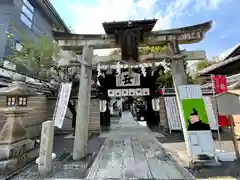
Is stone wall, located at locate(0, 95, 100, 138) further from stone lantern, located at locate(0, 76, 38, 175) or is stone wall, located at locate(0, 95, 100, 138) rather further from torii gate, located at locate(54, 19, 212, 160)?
torii gate, located at locate(54, 19, 212, 160)

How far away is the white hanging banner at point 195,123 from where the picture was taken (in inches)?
157

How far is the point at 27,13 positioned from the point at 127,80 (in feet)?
34.1

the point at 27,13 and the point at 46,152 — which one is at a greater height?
the point at 27,13

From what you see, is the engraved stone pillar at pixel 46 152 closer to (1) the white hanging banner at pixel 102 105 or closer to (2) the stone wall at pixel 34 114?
(2) the stone wall at pixel 34 114

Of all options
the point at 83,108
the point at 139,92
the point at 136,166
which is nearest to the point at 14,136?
the point at 83,108

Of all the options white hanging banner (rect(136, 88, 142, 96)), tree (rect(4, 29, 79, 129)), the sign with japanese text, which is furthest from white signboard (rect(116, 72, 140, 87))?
the sign with japanese text

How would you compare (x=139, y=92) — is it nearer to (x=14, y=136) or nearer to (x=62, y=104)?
(x=62, y=104)

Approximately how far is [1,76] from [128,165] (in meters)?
7.72

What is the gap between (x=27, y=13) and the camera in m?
11.4

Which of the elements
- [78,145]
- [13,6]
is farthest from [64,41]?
[13,6]

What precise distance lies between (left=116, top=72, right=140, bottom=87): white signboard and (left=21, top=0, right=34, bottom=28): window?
30.3ft

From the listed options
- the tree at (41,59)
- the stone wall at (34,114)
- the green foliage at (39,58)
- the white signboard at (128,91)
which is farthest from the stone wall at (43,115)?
the green foliage at (39,58)

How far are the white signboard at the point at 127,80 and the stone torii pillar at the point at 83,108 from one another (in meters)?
4.28

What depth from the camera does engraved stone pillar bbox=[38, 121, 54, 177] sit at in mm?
3619
